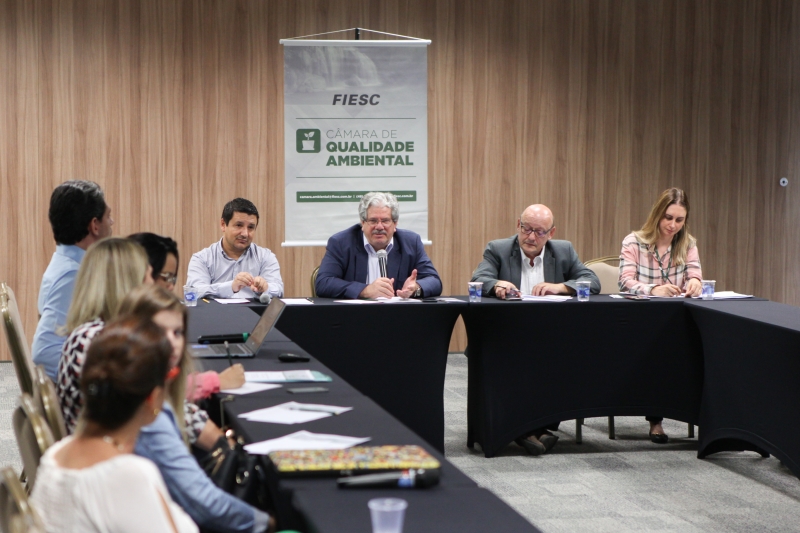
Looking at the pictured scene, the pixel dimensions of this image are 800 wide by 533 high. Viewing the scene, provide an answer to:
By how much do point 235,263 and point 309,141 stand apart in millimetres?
2095

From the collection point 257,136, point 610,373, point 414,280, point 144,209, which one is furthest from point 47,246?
point 610,373

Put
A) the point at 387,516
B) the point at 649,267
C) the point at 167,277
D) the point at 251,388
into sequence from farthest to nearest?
the point at 649,267 → the point at 167,277 → the point at 251,388 → the point at 387,516

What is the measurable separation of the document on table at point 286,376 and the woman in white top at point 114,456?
47.6 inches

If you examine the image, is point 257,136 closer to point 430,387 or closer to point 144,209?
point 144,209

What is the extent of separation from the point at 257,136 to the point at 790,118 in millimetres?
4469

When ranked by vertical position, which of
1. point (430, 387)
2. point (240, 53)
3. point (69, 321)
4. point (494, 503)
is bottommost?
point (430, 387)

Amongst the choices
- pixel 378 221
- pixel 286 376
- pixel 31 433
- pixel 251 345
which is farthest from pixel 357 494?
pixel 378 221

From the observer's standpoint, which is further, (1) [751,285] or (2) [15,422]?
(1) [751,285]

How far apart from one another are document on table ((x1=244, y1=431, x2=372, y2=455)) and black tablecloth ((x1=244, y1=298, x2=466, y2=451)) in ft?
7.60

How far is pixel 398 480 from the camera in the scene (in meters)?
1.76

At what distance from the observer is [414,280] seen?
483 centimetres

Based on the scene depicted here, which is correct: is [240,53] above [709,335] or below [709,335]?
above

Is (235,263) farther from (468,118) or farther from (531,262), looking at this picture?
(468,118)

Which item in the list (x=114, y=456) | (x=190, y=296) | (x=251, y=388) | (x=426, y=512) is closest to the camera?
(x=114, y=456)
